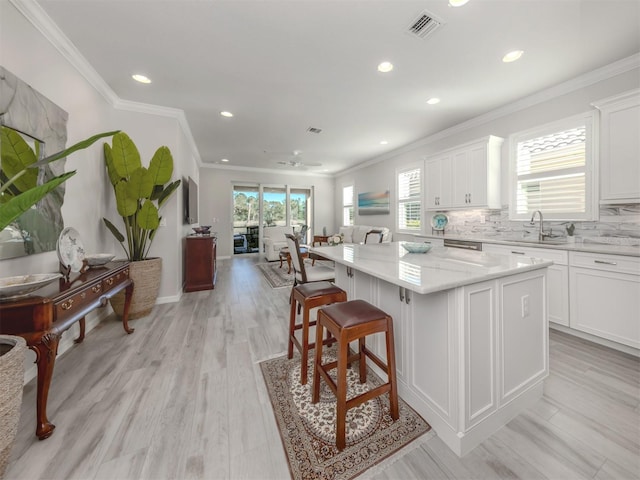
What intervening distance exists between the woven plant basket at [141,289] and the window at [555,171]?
4792 millimetres

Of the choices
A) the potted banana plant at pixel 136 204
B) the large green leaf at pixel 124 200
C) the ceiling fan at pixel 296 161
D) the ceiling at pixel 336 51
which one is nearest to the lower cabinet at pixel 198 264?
the potted banana plant at pixel 136 204

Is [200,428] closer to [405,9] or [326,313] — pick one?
[326,313]

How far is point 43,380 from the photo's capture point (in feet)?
4.26

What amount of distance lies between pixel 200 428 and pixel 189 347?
1035mm

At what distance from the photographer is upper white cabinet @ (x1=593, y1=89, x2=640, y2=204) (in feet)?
7.18

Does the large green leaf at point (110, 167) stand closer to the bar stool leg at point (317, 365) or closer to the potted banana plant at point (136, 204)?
the potted banana plant at point (136, 204)

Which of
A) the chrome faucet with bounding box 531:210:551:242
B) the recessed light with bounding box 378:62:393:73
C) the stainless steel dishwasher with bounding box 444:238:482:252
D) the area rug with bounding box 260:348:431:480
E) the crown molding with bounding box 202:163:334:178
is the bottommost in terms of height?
the area rug with bounding box 260:348:431:480

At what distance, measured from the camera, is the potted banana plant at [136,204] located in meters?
2.62

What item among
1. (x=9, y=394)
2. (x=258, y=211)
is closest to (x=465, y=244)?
(x=9, y=394)

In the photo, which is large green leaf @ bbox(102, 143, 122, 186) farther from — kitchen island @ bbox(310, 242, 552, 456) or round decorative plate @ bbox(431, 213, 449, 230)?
round decorative plate @ bbox(431, 213, 449, 230)

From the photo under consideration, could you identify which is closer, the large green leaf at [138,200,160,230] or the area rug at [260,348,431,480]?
the area rug at [260,348,431,480]

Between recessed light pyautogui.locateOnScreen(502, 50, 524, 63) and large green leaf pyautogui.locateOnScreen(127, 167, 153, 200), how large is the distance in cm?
388

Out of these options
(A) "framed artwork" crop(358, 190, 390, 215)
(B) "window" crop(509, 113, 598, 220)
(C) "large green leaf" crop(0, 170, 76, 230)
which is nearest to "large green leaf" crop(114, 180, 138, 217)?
(C) "large green leaf" crop(0, 170, 76, 230)

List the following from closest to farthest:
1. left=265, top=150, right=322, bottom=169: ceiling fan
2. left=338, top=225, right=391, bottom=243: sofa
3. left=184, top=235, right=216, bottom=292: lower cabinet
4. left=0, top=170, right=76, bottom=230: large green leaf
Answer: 1. left=0, top=170, right=76, bottom=230: large green leaf
2. left=184, top=235, right=216, bottom=292: lower cabinet
3. left=265, top=150, right=322, bottom=169: ceiling fan
4. left=338, top=225, right=391, bottom=243: sofa
